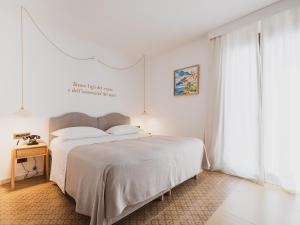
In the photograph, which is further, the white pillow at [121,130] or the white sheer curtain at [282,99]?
the white pillow at [121,130]

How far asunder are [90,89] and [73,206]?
235 centimetres

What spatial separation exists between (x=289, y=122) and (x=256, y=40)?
1401mm

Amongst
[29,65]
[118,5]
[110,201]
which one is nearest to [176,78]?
[118,5]

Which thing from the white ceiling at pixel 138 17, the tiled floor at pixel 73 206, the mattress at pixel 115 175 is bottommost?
the tiled floor at pixel 73 206

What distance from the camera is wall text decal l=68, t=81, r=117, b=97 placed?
134 inches

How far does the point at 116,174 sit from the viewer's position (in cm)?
150

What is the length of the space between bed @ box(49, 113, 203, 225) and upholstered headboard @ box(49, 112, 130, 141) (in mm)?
607

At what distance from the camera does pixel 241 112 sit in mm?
2928

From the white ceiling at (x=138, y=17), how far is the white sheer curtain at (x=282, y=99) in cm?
45

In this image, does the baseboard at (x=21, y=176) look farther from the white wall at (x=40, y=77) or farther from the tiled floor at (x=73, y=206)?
the tiled floor at (x=73, y=206)

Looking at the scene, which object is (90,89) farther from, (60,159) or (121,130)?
(60,159)

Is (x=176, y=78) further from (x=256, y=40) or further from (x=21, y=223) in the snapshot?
(x=21, y=223)

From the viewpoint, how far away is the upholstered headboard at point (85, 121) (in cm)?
306

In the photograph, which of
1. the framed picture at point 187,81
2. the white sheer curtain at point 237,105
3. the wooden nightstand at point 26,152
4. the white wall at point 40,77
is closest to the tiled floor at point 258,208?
the white sheer curtain at point 237,105
